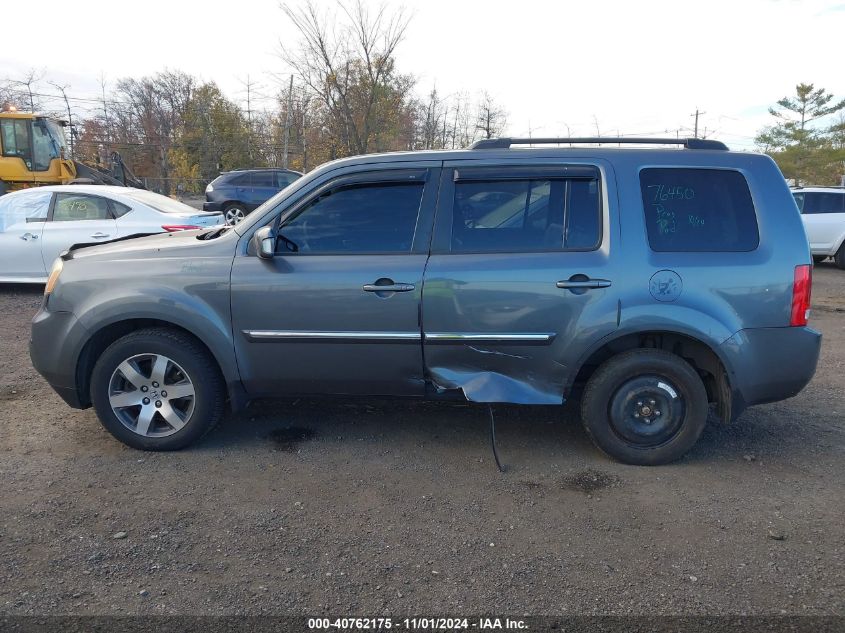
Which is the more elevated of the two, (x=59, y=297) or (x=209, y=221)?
(x=209, y=221)

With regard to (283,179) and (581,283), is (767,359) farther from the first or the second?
(283,179)

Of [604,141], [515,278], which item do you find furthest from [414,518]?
[604,141]

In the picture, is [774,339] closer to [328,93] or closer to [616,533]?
[616,533]

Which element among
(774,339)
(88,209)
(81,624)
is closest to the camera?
(81,624)

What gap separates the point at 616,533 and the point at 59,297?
357 cm

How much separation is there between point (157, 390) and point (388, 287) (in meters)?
1.60

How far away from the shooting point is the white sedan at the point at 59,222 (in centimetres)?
895

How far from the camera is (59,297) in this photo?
13.8 ft

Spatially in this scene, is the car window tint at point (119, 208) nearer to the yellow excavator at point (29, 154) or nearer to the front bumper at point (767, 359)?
the front bumper at point (767, 359)

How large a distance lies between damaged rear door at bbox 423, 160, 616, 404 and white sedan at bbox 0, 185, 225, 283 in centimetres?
604

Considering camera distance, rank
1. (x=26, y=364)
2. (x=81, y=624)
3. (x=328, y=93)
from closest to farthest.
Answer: (x=81, y=624) < (x=26, y=364) < (x=328, y=93)

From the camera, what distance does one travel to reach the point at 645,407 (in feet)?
13.1

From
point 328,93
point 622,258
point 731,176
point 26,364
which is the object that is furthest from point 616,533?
point 328,93

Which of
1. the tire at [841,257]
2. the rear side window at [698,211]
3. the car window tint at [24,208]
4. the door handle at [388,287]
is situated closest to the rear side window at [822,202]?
the tire at [841,257]
